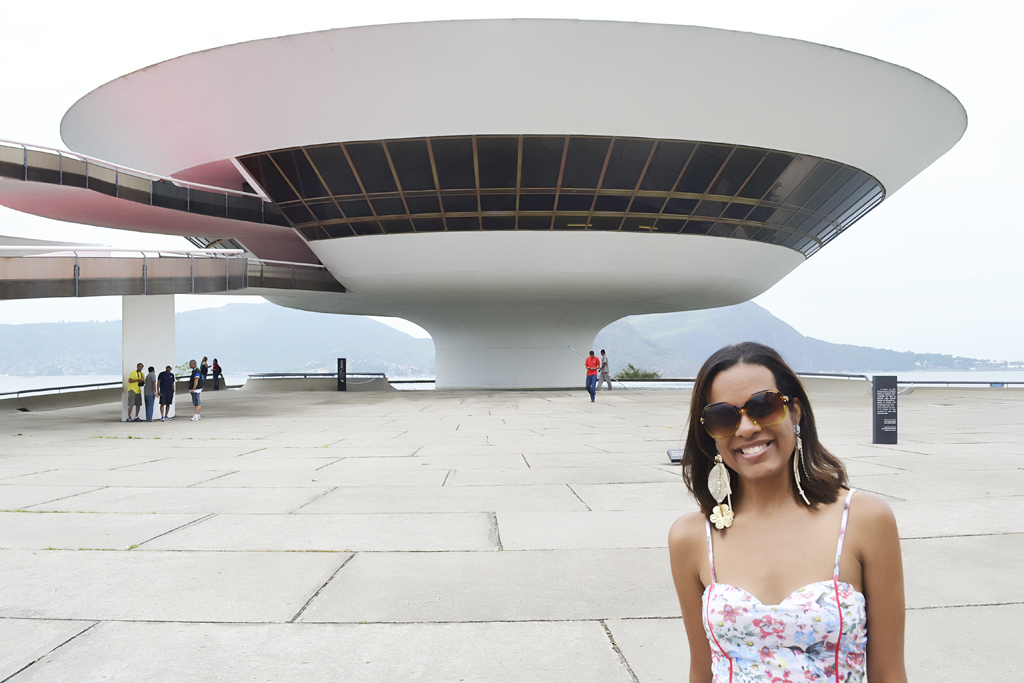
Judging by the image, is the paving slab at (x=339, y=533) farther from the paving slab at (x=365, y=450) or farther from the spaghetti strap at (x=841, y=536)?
the paving slab at (x=365, y=450)

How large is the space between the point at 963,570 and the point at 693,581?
147 inches

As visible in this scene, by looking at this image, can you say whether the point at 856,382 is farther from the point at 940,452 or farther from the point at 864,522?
the point at 864,522

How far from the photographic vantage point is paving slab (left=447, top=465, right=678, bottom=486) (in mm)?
8740

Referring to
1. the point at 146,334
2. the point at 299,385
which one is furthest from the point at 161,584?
the point at 299,385

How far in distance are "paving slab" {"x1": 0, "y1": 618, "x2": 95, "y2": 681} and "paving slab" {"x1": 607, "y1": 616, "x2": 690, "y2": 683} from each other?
2887mm

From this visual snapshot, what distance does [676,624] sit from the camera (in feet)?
12.8

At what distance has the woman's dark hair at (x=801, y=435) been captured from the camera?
2.08 metres

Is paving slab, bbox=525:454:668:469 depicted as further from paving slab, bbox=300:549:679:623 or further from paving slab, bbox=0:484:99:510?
paving slab, bbox=0:484:99:510

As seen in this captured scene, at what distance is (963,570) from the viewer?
15.7ft

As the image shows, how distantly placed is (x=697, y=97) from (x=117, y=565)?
22407mm

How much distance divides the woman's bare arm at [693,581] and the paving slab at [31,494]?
767 centimetres

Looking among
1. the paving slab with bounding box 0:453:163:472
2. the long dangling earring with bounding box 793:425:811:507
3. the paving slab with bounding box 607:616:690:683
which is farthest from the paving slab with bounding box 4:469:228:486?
the long dangling earring with bounding box 793:425:811:507

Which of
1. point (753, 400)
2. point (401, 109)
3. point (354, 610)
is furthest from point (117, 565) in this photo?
point (401, 109)

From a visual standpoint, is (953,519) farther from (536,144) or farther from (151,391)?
(536,144)
